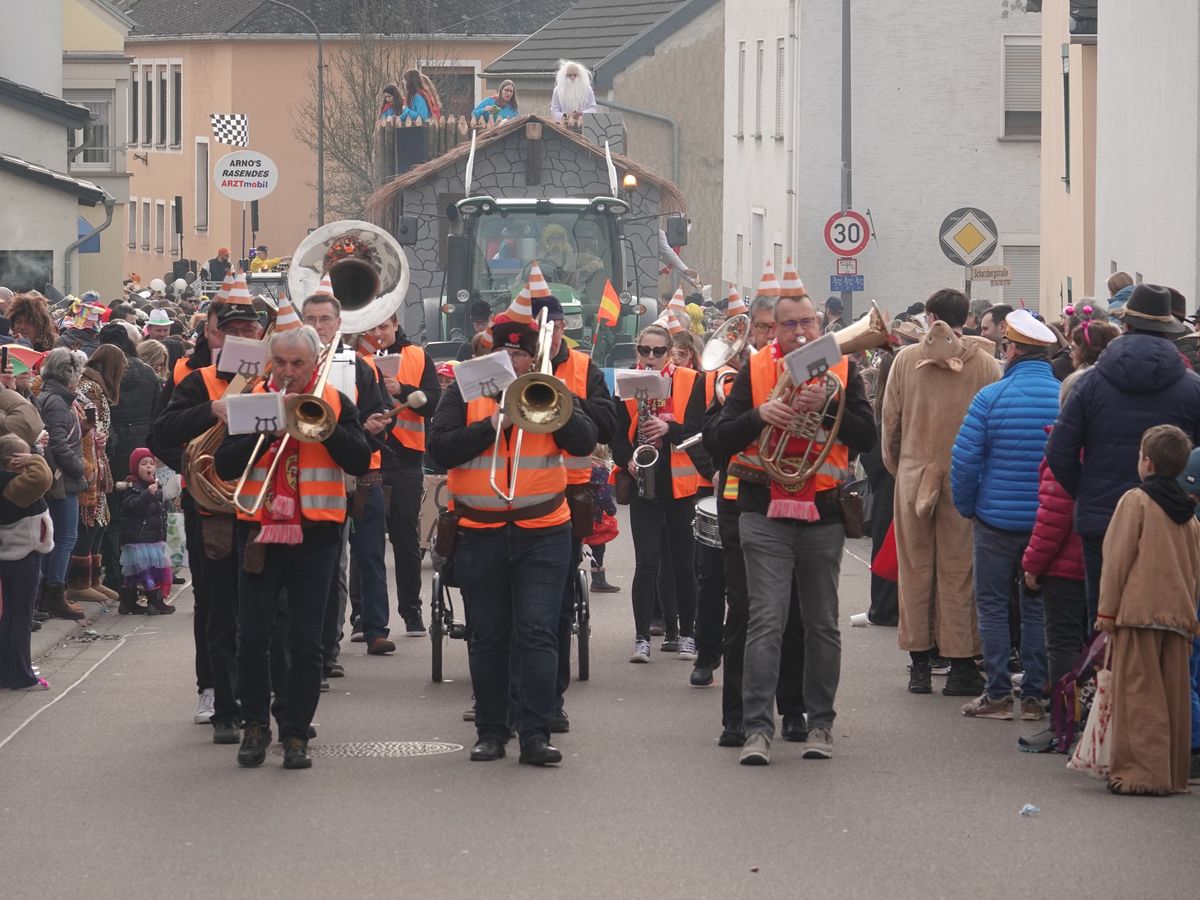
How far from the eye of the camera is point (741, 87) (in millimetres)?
47000

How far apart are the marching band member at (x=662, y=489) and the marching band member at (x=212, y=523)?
2.83 meters

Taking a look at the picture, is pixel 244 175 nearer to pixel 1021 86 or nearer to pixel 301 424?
pixel 1021 86

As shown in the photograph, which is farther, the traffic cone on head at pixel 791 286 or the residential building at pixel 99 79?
the residential building at pixel 99 79

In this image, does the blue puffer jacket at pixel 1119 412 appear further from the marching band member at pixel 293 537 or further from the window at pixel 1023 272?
the window at pixel 1023 272

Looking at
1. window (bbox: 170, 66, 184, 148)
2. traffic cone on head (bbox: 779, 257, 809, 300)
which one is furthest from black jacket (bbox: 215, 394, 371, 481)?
window (bbox: 170, 66, 184, 148)

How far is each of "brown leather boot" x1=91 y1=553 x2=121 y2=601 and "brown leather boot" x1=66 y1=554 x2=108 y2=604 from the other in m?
0.06

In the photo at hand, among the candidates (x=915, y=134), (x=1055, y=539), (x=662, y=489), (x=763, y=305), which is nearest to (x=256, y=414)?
(x=763, y=305)

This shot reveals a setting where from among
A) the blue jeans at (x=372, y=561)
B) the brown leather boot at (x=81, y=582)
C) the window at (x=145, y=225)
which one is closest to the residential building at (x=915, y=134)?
the brown leather boot at (x=81, y=582)

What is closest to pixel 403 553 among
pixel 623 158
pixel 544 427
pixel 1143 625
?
pixel 544 427

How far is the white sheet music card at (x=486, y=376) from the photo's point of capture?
9586mm

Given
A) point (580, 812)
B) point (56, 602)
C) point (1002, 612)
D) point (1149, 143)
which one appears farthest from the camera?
point (1149, 143)

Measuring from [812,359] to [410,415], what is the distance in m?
4.34

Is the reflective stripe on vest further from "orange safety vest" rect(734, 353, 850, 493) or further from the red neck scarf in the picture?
the red neck scarf

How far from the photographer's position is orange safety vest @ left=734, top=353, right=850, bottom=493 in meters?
9.88
